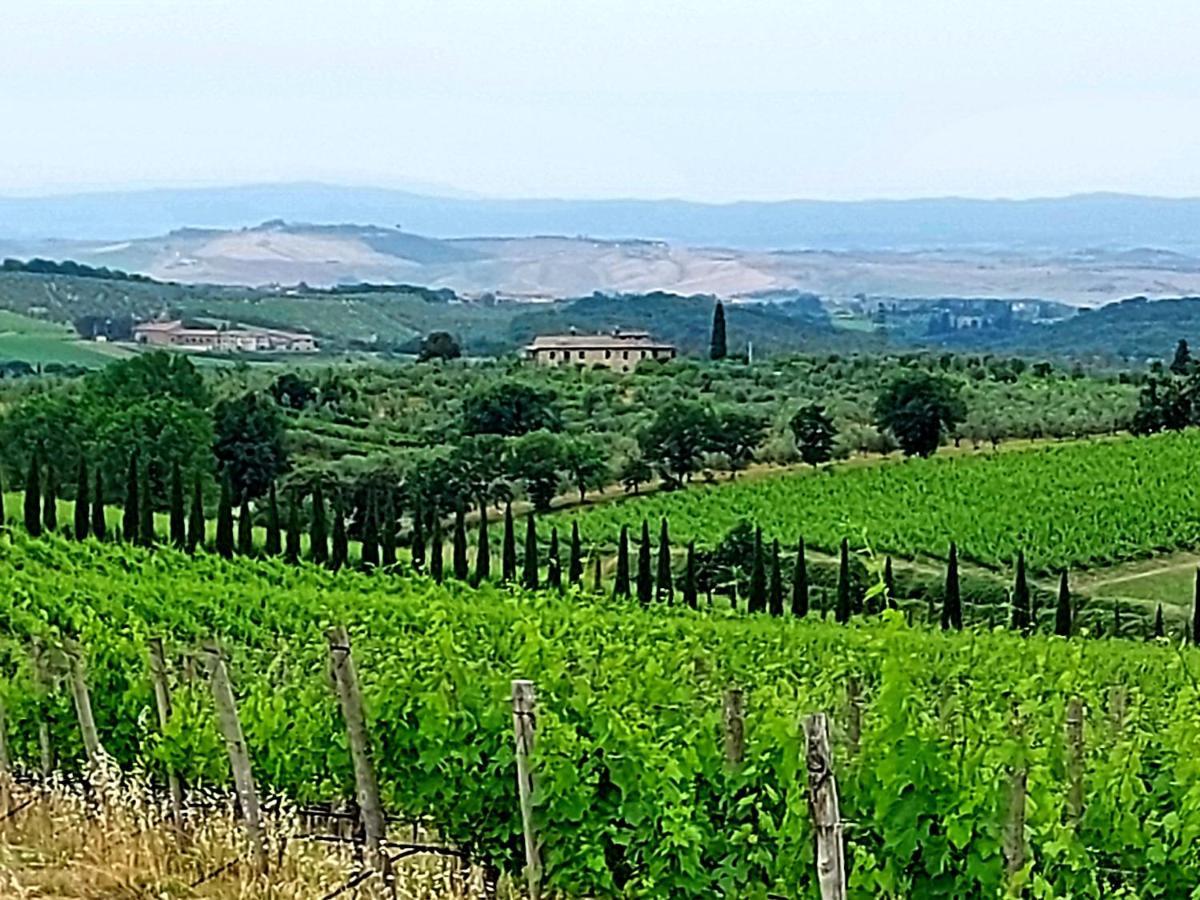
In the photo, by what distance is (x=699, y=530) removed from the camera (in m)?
50.0

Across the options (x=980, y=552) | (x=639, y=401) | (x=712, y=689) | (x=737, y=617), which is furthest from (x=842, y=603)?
(x=639, y=401)

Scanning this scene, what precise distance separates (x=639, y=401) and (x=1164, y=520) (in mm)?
29433

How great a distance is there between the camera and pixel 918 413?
59.5 metres

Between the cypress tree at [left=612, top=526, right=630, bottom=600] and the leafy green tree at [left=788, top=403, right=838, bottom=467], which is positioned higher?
the leafy green tree at [left=788, top=403, right=838, bottom=467]

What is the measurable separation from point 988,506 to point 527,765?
45420 millimetres

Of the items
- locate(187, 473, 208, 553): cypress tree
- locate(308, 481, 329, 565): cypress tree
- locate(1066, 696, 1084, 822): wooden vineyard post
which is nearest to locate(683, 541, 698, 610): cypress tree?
locate(308, 481, 329, 565): cypress tree

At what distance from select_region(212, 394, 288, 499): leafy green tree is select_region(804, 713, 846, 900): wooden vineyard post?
54378 mm

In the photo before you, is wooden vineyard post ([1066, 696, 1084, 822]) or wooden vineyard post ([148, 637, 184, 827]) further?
wooden vineyard post ([148, 637, 184, 827])

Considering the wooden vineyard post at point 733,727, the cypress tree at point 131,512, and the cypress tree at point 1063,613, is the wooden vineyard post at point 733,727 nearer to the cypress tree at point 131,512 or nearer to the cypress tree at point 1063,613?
the cypress tree at point 1063,613

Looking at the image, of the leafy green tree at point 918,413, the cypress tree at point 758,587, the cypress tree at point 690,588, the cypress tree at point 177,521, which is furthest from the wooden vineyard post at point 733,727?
the leafy green tree at point 918,413

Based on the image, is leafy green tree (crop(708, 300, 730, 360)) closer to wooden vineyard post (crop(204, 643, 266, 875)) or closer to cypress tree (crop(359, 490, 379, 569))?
cypress tree (crop(359, 490, 379, 569))

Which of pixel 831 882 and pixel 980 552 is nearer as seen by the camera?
pixel 831 882

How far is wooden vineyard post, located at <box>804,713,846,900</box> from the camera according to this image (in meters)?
5.65

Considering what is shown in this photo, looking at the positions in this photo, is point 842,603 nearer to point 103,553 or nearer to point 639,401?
point 103,553
